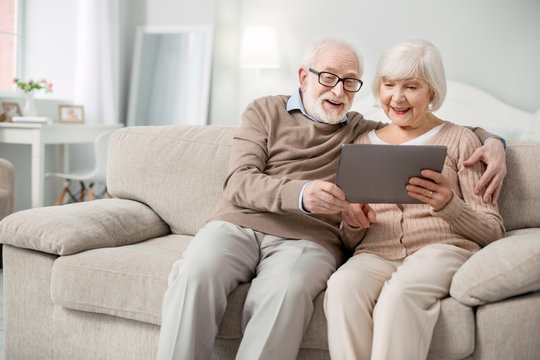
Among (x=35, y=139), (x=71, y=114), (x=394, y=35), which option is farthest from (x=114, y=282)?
(x=394, y=35)

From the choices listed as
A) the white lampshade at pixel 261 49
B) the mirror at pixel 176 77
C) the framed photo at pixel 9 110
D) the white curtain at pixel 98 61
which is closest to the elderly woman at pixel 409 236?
the white lampshade at pixel 261 49

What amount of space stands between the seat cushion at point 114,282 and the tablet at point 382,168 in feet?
1.87

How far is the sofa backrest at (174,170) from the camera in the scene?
6.82 ft

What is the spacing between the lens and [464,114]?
13.5 feet

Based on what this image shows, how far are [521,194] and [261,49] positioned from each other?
310 cm

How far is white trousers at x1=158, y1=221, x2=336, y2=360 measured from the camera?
1377 mm

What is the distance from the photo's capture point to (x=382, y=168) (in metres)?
1.46

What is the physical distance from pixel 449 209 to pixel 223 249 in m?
0.60

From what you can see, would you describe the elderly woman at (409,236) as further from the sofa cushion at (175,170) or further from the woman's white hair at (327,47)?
the sofa cushion at (175,170)

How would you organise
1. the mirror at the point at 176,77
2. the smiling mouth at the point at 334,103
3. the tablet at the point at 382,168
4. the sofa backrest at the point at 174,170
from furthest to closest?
the mirror at the point at 176,77
the sofa backrest at the point at 174,170
the smiling mouth at the point at 334,103
the tablet at the point at 382,168

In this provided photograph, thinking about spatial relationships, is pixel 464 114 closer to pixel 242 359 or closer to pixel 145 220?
pixel 145 220

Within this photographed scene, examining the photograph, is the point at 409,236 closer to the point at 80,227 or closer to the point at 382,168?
the point at 382,168

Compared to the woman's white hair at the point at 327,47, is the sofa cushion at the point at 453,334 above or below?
below

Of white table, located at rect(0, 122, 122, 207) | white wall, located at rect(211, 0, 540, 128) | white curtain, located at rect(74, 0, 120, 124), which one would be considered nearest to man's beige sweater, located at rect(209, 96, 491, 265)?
white table, located at rect(0, 122, 122, 207)
